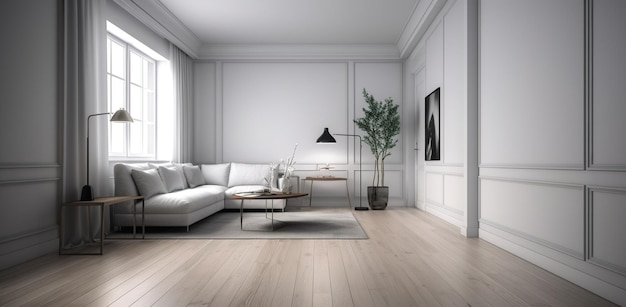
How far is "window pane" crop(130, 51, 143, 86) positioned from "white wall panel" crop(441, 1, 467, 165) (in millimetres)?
4485

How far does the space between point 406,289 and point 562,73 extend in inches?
73.5

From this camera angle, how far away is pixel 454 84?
4.89 m

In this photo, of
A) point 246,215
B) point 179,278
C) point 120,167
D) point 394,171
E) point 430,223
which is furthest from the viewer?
point 394,171

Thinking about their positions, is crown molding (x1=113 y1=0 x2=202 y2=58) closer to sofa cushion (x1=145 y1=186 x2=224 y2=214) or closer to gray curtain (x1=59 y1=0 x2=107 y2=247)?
gray curtain (x1=59 y1=0 x2=107 y2=247)

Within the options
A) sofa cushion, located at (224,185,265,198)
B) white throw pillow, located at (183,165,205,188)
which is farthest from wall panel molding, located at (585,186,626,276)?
white throw pillow, located at (183,165,205,188)

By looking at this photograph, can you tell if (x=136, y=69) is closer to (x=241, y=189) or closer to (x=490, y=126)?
(x=241, y=189)

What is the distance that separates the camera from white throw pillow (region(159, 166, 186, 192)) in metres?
5.23

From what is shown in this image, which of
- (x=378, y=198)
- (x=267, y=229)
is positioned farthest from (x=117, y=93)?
(x=378, y=198)

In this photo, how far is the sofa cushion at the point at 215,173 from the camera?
6926 mm

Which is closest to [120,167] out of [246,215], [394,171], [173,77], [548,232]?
[246,215]

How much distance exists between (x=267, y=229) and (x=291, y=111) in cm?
330

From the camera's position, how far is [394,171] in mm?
7449

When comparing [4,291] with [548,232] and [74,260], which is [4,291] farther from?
[548,232]

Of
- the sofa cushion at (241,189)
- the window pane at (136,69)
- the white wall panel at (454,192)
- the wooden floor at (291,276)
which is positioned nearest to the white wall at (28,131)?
the wooden floor at (291,276)
